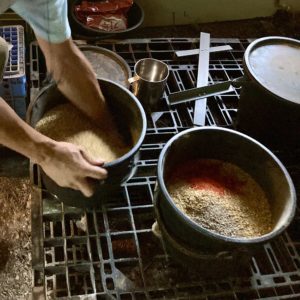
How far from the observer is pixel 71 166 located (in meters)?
1.23

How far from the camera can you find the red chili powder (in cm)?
146

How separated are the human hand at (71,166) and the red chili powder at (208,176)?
31 centimetres

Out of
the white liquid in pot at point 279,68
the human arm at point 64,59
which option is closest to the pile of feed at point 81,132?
the human arm at point 64,59

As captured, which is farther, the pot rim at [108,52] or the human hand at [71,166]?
the pot rim at [108,52]

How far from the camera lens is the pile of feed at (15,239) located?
62.4 inches

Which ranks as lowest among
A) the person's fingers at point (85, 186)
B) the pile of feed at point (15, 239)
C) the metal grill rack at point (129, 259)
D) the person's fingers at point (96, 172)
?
the pile of feed at point (15, 239)

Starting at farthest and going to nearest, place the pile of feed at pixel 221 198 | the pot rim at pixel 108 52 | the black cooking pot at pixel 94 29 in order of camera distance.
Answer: the black cooking pot at pixel 94 29 → the pot rim at pixel 108 52 → the pile of feed at pixel 221 198

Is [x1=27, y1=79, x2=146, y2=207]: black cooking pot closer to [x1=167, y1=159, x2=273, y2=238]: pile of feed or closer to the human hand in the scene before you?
the human hand

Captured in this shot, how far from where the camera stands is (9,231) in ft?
5.66

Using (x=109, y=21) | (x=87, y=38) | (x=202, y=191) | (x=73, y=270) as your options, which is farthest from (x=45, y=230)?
(x=109, y=21)

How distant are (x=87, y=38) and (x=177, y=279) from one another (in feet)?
4.37

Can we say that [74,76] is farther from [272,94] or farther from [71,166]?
[272,94]

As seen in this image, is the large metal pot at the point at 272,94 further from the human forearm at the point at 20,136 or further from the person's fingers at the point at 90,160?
the human forearm at the point at 20,136

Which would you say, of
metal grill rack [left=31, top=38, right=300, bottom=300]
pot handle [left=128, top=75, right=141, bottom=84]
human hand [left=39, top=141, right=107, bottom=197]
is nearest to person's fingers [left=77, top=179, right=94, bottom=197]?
human hand [left=39, top=141, right=107, bottom=197]
